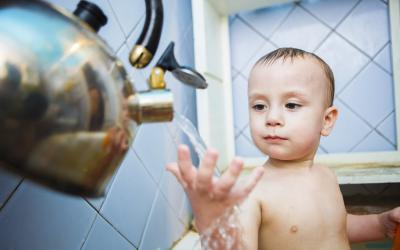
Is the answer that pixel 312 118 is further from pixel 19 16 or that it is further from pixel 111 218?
pixel 19 16

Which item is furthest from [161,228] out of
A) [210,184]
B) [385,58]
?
[385,58]

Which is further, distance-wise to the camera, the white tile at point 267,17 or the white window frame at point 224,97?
the white tile at point 267,17

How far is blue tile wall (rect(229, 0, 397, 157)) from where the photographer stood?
1335 mm

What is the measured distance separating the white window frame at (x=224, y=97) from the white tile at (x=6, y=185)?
68 cm

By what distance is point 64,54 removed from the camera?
261 mm

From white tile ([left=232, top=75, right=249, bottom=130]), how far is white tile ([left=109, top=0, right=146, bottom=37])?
719mm

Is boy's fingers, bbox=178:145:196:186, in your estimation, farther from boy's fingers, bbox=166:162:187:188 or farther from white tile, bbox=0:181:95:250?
white tile, bbox=0:181:95:250

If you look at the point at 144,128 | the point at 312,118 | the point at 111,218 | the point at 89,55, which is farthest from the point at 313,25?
the point at 89,55

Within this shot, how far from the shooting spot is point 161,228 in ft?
3.06

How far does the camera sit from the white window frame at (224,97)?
43.1 inches

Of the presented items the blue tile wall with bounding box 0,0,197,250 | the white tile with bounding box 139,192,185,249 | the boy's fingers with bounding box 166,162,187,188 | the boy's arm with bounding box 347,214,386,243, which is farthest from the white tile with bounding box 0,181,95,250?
the boy's arm with bounding box 347,214,386,243

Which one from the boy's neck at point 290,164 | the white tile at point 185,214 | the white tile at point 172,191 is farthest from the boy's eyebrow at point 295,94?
the white tile at point 185,214

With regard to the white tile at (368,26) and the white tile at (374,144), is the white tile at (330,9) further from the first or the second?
the white tile at (374,144)

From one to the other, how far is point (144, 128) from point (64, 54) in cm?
59
